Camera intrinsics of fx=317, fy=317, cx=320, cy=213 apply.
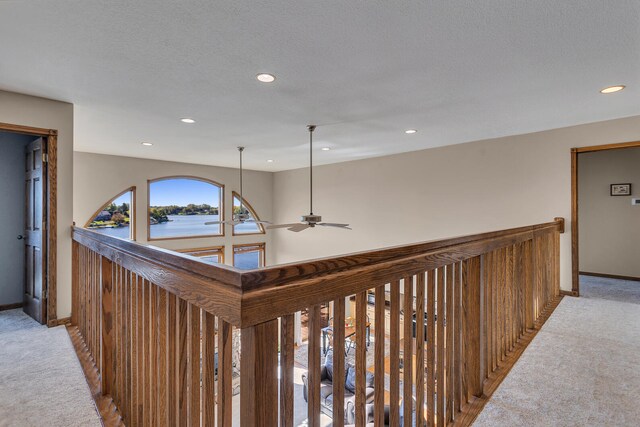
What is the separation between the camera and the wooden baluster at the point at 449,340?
60.1 inches

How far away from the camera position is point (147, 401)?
4.49 feet

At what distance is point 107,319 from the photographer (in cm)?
185

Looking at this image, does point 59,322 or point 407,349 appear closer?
point 407,349

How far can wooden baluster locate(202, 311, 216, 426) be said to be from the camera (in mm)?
932

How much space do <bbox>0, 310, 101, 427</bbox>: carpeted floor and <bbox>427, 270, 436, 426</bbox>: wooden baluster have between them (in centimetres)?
171

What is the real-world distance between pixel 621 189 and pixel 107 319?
285 inches

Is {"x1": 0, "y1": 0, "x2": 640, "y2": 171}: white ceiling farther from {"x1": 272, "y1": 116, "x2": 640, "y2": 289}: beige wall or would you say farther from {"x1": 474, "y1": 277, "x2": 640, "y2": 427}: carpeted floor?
{"x1": 474, "y1": 277, "x2": 640, "y2": 427}: carpeted floor

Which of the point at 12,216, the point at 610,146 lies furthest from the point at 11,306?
the point at 610,146

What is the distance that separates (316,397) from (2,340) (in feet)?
10.9

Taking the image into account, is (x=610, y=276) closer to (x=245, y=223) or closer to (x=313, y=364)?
(x=313, y=364)

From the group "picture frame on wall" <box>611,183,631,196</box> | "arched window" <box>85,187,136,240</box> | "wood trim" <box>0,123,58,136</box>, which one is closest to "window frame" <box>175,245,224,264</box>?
"arched window" <box>85,187,136,240</box>

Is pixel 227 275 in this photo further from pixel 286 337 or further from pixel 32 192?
pixel 32 192

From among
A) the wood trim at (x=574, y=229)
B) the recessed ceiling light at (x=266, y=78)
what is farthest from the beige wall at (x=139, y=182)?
the wood trim at (x=574, y=229)

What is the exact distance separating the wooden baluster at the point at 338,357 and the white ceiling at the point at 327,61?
5.25 feet
